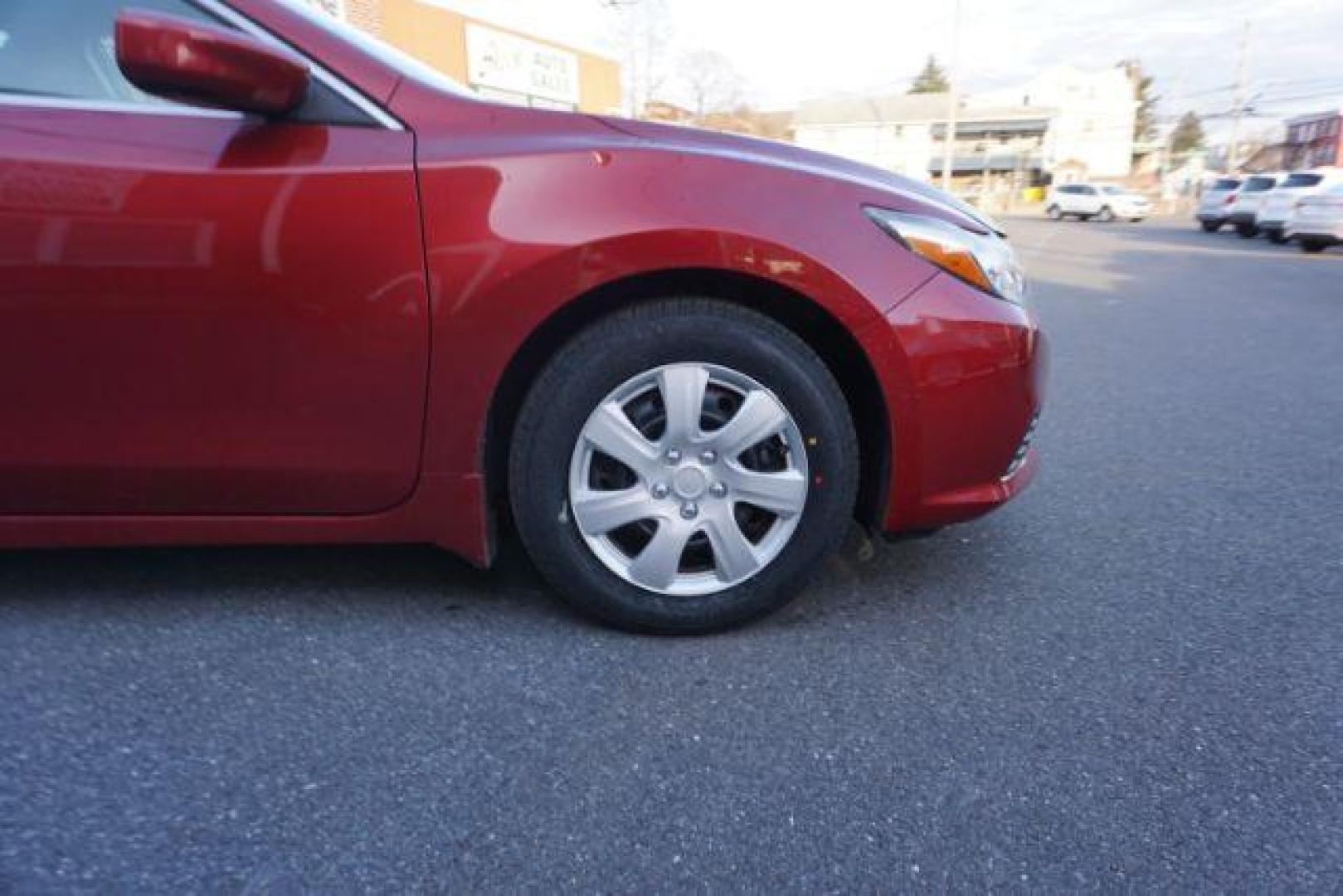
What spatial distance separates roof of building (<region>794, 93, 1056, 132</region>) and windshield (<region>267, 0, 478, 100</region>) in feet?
194

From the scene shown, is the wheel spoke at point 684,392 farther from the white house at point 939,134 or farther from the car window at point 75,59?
the white house at point 939,134

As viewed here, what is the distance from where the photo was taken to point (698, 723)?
1.73 metres

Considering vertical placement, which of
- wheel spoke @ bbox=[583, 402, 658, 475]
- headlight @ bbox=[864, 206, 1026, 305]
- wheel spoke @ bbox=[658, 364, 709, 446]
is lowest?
wheel spoke @ bbox=[583, 402, 658, 475]

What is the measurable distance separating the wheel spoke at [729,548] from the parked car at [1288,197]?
57.1 feet

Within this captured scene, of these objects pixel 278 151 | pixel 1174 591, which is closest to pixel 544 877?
pixel 278 151

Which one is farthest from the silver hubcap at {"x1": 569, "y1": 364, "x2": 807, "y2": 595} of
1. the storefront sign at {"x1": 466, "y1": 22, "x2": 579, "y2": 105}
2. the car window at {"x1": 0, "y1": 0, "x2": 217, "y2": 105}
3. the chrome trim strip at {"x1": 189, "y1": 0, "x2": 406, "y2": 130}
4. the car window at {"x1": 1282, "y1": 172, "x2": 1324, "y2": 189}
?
the car window at {"x1": 1282, "y1": 172, "x2": 1324, "y2": 189}

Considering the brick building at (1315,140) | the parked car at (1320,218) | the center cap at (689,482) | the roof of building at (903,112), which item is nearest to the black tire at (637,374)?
the center cap at (689,482)

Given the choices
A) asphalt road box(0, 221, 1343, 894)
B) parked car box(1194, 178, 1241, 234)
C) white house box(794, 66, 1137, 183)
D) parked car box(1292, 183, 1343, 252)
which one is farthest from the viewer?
white house box(794, 66, 1137, 183)

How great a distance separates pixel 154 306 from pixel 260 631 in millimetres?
756

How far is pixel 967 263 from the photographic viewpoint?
2004 mm

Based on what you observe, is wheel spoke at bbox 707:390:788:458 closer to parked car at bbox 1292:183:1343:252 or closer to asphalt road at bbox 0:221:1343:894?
asphalt road at bbox 0:221:1343:894

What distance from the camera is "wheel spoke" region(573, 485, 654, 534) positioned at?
1953 mm

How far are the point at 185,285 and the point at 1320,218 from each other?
17829mm

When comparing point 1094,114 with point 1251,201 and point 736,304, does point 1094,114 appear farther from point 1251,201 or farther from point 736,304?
point 736,304
